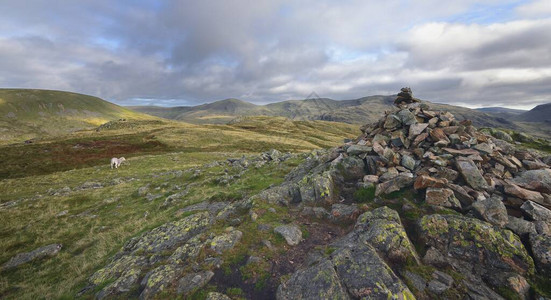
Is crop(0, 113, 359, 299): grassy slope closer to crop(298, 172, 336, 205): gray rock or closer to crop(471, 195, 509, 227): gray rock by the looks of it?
crop(298, 172, 336, 205): gray rock

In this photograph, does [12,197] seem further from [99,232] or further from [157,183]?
[99,232]

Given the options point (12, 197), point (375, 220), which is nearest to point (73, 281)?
point (375, 220)

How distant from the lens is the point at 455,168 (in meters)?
13.1

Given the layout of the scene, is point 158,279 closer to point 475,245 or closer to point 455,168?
point 475,245

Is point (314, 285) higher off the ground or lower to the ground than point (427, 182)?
lower

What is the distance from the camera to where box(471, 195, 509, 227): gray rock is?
371 inches

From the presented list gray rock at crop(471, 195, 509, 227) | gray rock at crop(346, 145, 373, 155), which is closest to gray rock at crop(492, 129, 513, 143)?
gray rock at crop(346, 145, 373, 155)

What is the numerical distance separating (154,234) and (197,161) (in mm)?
37081

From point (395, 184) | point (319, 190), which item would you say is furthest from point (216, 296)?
point (395, 184)

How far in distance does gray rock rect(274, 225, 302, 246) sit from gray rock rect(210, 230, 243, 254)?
205cm

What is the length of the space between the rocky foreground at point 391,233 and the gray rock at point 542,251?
0.04 metres

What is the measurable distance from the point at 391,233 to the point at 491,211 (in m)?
4.64

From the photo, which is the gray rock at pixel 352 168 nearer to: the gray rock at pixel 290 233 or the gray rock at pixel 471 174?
the gray rock at pixel 471 174

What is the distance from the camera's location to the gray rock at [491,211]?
371 inches
